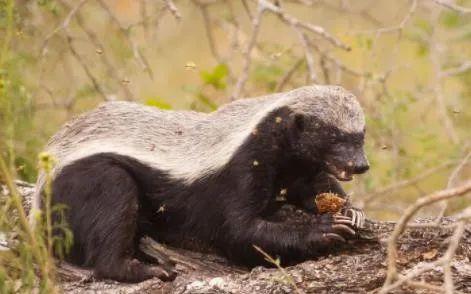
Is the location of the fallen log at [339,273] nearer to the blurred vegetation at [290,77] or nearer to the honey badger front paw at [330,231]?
the honey badger front paw at [330,231]

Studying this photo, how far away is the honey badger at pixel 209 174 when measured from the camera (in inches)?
210

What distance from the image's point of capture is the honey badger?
17.5ft

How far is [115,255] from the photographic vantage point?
5367 millimetres

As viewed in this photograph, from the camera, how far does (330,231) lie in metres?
5.15

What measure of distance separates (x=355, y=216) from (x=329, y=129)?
55cm

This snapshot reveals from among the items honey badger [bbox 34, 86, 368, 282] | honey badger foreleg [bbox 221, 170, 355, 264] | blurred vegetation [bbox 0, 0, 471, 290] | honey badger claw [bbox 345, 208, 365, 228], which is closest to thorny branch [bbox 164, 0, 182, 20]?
blurred vegetation [bbox 0, 0, 471, 290]

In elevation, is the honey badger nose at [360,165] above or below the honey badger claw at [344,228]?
above

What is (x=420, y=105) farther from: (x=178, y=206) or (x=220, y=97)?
(x=178, y=206)

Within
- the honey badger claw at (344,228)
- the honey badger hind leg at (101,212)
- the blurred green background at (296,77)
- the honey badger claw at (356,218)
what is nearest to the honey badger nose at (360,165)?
the honey badger claw at (356,218)

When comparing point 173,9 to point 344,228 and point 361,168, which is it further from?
point 344,228

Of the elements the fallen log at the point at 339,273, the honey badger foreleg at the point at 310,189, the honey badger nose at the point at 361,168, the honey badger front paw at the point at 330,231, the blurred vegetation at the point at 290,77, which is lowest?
the fallen log at the point at 339,273

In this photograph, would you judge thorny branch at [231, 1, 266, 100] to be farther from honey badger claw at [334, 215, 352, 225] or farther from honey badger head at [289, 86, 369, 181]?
honey badger claw at [334, 215, 352, 225]

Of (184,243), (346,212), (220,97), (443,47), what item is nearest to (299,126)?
(346,212)

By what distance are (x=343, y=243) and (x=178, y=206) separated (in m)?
1.02
